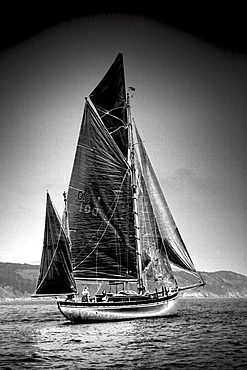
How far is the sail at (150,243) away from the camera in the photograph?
51.5 metres

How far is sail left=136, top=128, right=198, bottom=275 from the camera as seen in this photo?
52719 millimetres

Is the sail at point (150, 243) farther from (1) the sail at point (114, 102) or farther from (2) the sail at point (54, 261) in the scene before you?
(2) the sail at point (54, 261)

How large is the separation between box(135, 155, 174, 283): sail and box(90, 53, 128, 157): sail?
136 inches

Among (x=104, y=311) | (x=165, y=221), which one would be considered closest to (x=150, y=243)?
(x=165, y=221)

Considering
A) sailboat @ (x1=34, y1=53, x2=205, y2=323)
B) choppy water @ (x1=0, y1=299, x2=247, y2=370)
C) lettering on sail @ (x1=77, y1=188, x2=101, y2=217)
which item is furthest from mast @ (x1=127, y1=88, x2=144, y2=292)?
choppy water @ (x1=0, y1=299, x2=247, y2=370)

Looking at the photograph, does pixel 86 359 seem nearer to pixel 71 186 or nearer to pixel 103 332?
pixel 103 332

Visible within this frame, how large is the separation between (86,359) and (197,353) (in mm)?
6484

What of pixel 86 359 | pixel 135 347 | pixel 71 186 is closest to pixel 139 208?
pixel 71 186

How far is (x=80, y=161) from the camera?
5259 cm

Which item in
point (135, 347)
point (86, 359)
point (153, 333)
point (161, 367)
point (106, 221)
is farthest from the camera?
point (106, 221)

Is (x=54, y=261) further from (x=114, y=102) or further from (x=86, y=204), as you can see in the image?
(x=114, y=102)

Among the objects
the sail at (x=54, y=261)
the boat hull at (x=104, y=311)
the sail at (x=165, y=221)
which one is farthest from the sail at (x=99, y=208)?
the boat hull at (x=104, y=311)

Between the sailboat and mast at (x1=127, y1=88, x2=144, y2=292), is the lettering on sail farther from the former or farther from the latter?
mast at (x1=127, y1=88, x2=144, y2=292)

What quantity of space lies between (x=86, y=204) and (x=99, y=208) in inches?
59.1
